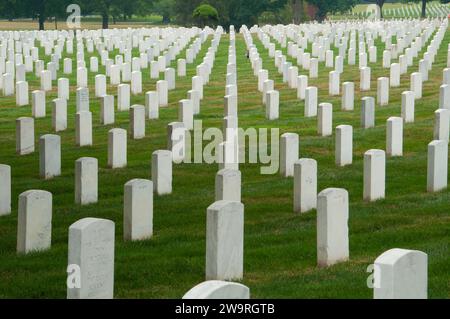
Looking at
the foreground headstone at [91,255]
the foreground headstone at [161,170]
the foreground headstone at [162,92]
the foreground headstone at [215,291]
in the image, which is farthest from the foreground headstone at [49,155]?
the foreground headstone at [162,92]

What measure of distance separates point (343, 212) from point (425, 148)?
25.1 ft

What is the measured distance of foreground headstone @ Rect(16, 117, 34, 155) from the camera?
17.5 m

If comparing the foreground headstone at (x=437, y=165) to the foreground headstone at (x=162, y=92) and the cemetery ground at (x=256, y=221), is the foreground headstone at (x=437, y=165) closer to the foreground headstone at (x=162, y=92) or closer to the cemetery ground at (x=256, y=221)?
the cemetery ground at (x=256, y=221)

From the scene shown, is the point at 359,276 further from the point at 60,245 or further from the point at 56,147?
the point at 56,147

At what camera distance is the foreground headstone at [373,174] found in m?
12.8

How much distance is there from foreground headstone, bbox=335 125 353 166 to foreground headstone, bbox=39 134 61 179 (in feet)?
12.2

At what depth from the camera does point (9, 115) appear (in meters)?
23.4

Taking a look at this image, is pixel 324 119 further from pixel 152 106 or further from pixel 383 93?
pixel 383 93

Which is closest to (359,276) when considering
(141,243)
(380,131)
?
(141,243)

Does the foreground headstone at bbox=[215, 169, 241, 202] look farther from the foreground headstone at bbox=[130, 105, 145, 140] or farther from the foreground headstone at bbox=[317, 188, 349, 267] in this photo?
the foreground headstone at bbox=[130, 105, 145, 140]

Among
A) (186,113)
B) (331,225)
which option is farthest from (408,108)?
(331,225)

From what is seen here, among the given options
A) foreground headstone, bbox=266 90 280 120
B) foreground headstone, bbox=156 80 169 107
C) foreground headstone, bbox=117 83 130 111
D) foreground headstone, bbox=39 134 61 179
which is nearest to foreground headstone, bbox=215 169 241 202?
foreground headstone, bbox=39 134 61 179

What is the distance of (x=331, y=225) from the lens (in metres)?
9.92

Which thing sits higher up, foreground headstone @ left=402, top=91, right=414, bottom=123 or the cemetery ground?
foreground headstone @ left=402, top=91, right=414, bottom=123
